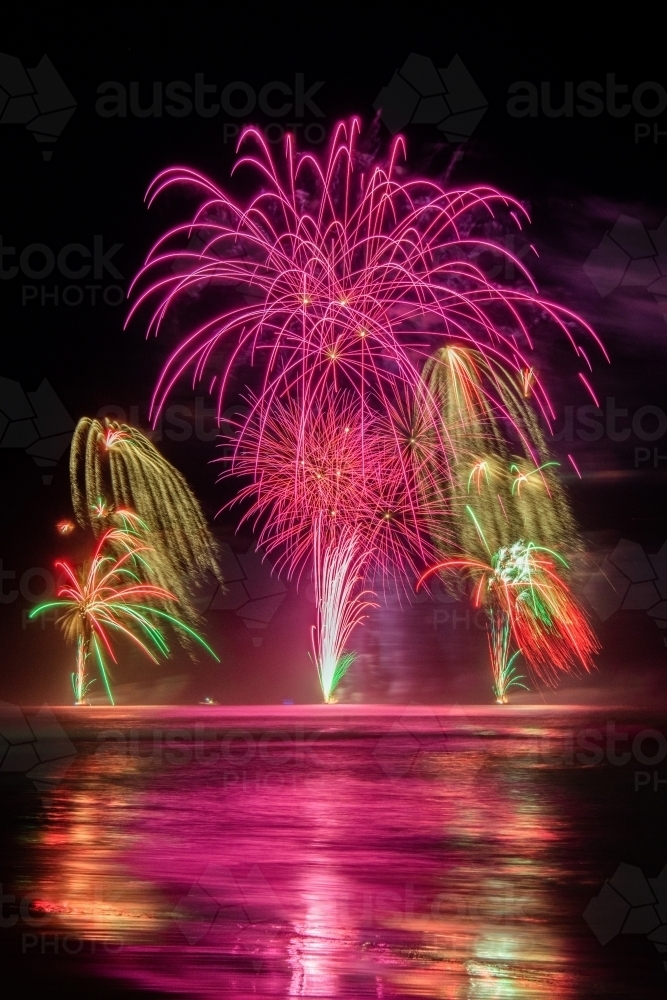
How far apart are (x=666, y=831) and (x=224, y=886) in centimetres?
380

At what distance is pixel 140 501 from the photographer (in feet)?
76.2

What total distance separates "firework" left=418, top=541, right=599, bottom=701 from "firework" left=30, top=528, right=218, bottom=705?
605cm

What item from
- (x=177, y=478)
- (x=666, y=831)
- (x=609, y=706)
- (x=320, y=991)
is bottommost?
(x=609, y=706)

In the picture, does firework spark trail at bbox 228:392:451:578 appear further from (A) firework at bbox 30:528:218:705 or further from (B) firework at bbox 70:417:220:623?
(A) firework at bbox 30:528:218:705

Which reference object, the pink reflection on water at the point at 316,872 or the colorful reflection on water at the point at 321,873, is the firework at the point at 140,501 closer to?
the colorful reflection on water at the point at 321,873

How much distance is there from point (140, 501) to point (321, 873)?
1698cm

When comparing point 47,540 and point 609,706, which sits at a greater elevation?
point 47,540

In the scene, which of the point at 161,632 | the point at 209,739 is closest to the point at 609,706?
the point at 209,739

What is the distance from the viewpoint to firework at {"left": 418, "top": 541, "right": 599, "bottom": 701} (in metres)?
21.0

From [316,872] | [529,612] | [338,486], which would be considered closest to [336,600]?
[338,486]

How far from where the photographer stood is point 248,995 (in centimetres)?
484

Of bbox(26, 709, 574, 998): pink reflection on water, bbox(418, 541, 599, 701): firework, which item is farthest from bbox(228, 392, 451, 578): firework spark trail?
bbox(26, 709, 574, 998): pink reflection on water

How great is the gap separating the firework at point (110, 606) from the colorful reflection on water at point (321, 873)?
939cm

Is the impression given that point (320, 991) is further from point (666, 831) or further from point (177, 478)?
point (177, 478)
